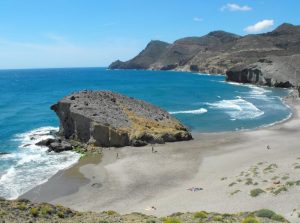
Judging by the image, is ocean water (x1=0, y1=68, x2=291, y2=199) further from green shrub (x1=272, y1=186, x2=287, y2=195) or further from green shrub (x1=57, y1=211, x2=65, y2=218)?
green shrub (x1=272, y1=186, x2=287, y2=195)

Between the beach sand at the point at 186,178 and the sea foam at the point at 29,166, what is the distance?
52.3 inches

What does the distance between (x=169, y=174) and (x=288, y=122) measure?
109 ft

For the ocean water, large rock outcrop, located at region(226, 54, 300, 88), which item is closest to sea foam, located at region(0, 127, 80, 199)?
the ocean water

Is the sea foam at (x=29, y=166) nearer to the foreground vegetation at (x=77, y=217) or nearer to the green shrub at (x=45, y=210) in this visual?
the foreground vegetation at (x=77, y=217)

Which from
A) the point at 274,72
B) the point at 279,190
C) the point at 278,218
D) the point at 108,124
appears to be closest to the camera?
the point at 278,218

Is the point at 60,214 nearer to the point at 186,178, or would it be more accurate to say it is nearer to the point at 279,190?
the point at 279,190

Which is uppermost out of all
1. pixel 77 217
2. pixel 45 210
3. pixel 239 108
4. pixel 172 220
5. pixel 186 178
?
pixel 45 210

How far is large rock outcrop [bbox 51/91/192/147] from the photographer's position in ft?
170

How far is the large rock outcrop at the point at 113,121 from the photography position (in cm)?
5194

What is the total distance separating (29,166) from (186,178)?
16.7 meters

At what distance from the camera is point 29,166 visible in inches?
1762

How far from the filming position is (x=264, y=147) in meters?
48.9

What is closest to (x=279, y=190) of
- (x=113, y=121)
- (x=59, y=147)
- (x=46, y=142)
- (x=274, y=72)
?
(x=113, y=121)

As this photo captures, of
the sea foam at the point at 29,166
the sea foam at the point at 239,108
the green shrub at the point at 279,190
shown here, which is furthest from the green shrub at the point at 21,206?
the sea foam at the point at 239,108
